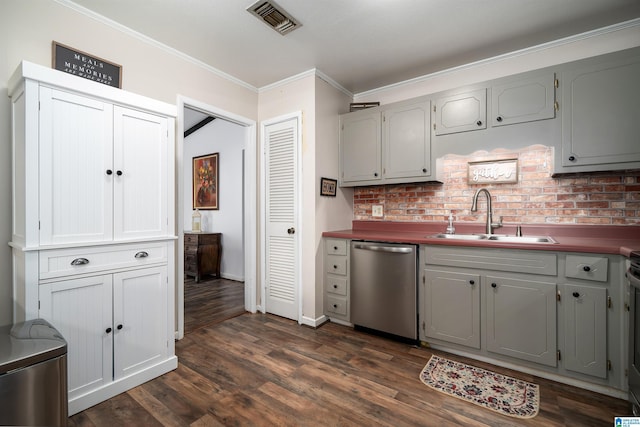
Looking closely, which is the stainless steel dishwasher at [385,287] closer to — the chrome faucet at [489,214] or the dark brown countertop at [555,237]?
the dark brown countertop at [555,237]

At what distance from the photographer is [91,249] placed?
1775mm

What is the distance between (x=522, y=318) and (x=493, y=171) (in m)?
1.32

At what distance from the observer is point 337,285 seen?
3.00 meters

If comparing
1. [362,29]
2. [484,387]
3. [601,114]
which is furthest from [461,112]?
[484,387]

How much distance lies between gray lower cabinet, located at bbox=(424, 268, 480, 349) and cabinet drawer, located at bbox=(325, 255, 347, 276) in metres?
0.81

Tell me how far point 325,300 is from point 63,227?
2.24 m

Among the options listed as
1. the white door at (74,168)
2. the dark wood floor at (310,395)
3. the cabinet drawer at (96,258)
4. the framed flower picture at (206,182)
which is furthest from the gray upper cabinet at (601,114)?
the framed flower picture at (206,182)

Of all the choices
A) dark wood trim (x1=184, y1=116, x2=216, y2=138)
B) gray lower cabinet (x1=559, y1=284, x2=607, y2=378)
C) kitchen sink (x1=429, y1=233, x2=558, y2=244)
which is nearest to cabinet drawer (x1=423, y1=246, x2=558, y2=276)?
gray lower cabinet (x1=559, y1=284, x2=607, y2=378)

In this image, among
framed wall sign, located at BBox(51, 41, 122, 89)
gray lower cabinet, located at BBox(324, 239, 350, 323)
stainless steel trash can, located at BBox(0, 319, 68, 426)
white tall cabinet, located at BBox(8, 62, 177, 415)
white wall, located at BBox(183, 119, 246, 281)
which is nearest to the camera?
stainless steel trash can, located at BBox(0, 319, 68, 426)

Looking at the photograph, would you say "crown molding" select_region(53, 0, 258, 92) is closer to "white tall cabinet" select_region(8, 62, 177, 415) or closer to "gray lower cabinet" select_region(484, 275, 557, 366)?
"white tall cabinet" select_region(8, 62, 177, 415)

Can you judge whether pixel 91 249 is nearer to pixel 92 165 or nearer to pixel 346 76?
pixel 92 165

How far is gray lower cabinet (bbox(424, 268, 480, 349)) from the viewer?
7.39ft

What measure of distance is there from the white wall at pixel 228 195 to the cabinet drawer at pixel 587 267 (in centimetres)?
412

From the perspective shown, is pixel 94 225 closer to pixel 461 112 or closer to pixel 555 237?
pixel 461 112
